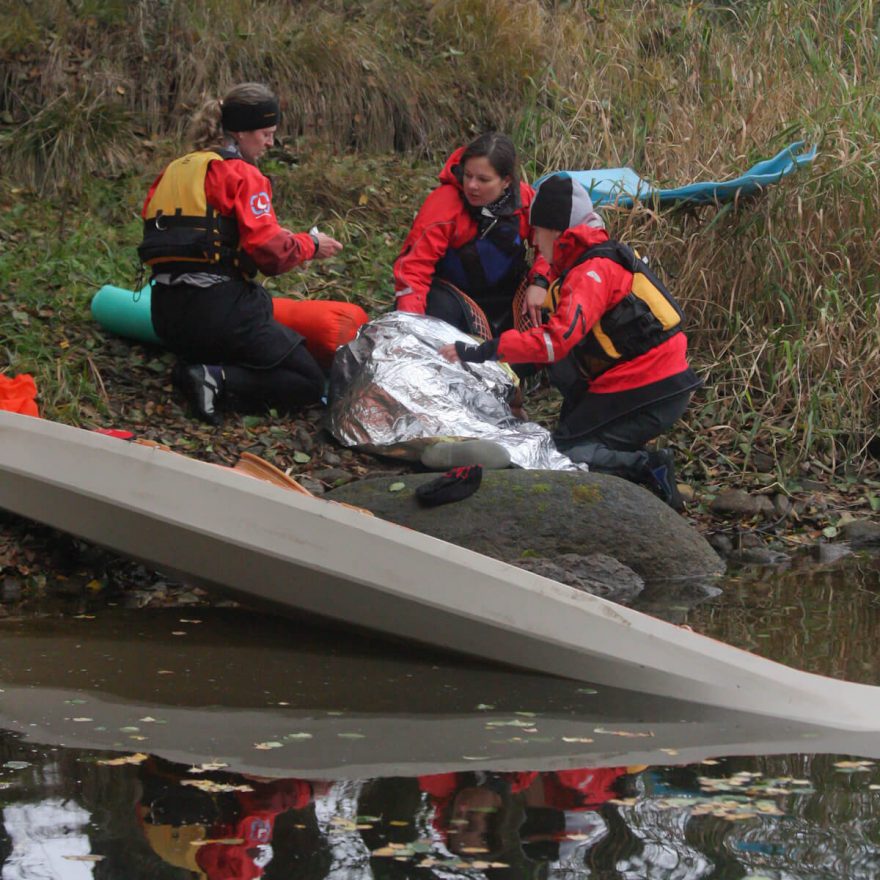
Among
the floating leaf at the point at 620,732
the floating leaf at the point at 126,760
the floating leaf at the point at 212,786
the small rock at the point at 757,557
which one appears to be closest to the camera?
the floating leaf at the point at 212,786

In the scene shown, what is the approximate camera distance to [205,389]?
19.4 feet

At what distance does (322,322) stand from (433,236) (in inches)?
25.5

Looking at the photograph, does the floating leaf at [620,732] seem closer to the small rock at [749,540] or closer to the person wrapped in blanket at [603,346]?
the person wrapped in blanket at [603,346]

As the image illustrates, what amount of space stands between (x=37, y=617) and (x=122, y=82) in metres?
5.30

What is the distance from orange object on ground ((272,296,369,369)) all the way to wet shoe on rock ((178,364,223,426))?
1.60ft

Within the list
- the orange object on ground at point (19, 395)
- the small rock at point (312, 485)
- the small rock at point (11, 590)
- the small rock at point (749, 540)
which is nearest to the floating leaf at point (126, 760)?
the small rock at point (11, 590)

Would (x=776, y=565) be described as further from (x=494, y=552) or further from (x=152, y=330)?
(x=152, y=330)

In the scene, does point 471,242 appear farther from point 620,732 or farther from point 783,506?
point 620,732

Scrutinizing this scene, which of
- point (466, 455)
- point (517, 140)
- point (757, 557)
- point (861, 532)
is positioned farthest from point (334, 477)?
point (517, 140)

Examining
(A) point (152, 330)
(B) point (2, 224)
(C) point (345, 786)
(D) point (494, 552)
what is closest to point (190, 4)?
(B) point (2, 224)

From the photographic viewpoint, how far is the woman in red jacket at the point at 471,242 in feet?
20.4

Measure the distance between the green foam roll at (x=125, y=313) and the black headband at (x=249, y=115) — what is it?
3.46 ft

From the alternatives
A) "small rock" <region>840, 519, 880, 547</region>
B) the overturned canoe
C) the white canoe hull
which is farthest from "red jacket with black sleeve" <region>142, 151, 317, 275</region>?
"small rock" <region>840, 519, 880, 547</region>

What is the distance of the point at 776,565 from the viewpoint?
18.6ft
